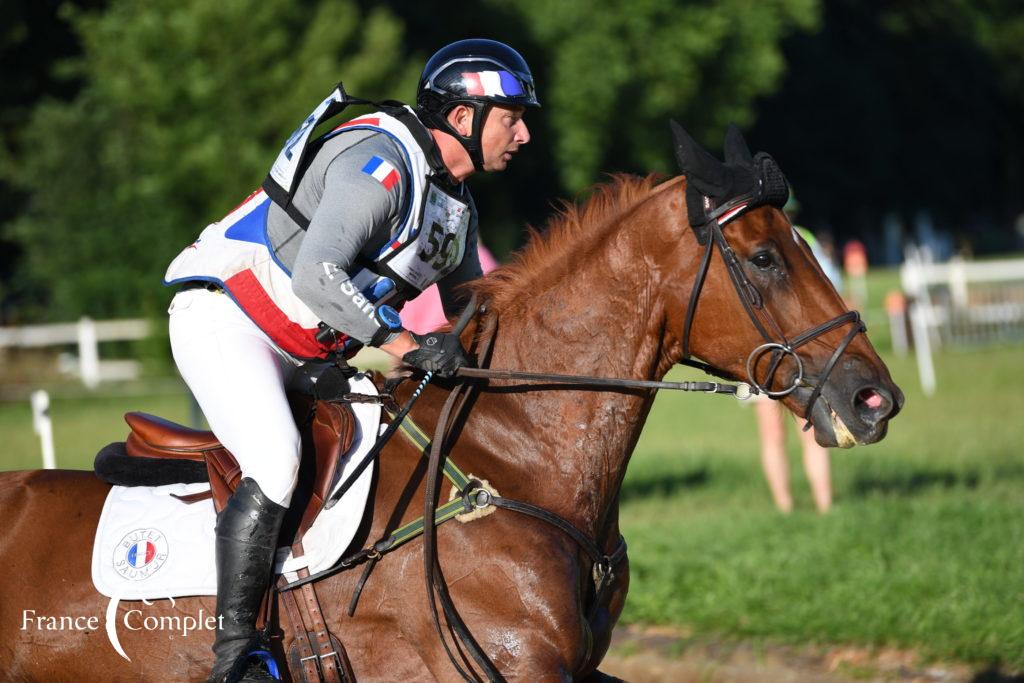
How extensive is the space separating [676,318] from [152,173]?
29.3 meters

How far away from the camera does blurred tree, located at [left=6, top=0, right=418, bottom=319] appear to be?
95.8 ft

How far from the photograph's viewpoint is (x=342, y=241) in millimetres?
3682

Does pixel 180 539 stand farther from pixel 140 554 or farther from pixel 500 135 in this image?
pixel 500 135

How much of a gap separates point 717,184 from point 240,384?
1716mm

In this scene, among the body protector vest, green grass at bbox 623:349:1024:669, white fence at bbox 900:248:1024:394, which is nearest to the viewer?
the body protector vest

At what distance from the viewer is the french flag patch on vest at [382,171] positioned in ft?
12.3

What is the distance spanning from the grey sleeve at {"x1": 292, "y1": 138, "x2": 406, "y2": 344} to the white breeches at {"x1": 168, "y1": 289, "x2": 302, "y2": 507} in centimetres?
29

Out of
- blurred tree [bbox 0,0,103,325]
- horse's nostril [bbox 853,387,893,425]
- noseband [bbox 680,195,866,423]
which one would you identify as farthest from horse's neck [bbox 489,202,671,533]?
blurred tree [bbox 0,0,103,325]

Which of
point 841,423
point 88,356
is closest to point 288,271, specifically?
point 841,423

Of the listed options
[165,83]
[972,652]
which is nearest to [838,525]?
[972,652]

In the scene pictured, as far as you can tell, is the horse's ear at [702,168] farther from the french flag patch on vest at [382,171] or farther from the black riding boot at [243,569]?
the black riding boot at [243,569]

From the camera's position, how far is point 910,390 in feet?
56.4

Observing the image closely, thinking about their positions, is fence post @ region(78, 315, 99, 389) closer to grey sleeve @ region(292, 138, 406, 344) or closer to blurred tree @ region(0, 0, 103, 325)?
blurred tree @ region(0, 0, 103, 325)

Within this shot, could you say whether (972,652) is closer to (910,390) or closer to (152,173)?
(910,390)
